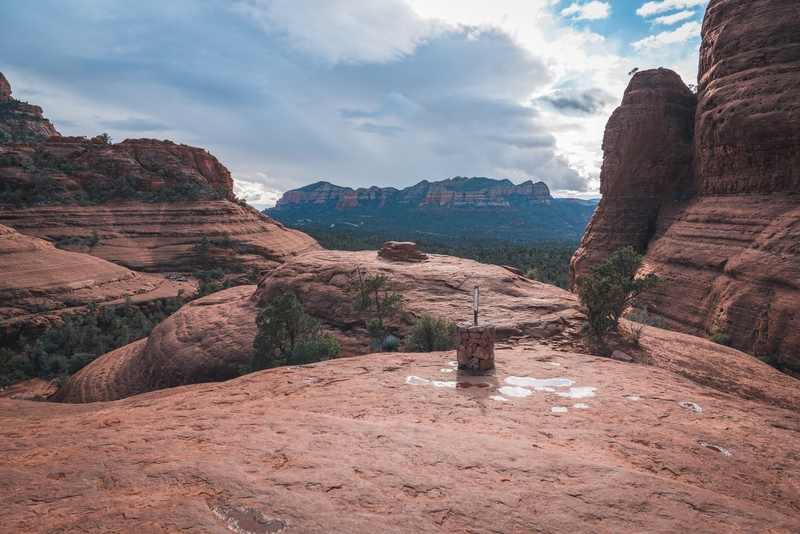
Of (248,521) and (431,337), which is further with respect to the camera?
(431,337)

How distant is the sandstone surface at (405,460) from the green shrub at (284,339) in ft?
16.1

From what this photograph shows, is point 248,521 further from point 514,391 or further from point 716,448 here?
point 716,448

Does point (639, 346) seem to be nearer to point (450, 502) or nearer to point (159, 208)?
point (450, 502)

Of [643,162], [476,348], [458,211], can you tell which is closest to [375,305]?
[476,348]

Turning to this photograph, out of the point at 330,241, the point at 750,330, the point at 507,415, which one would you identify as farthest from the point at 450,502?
the point at 330,241

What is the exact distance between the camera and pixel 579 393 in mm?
7836

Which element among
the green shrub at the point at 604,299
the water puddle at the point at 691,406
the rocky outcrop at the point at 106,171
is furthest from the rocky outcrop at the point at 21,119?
the water puddle at the point at 691,406

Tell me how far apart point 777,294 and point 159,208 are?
193 ft

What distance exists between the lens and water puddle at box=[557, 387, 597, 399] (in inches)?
302

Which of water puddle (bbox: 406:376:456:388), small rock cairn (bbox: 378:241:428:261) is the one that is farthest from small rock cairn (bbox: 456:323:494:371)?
small rock cairn (bbox: 378:241:428:261)

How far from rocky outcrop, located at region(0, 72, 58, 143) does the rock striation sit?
292 ft

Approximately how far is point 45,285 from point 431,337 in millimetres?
31042

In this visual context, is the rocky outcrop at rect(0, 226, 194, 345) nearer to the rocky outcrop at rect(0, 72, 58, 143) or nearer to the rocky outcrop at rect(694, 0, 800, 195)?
the rocky outcrop at rect(694, 0, 800, 195)

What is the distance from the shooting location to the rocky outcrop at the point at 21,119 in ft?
208
